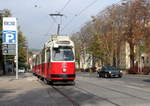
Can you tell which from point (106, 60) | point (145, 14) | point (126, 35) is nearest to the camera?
point (145, 14)

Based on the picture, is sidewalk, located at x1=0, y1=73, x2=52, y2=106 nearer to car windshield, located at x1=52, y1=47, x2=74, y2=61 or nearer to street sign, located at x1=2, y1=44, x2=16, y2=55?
car windshield, located at x1=52, y1=47, x2=74, y2=61

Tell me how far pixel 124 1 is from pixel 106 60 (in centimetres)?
1903

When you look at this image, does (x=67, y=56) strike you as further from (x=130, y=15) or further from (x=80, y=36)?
(x=80, y=36)

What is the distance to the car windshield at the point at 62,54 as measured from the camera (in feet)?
76.6

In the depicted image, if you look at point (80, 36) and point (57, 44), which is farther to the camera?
point (80, 36)

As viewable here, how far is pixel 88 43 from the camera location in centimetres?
8112

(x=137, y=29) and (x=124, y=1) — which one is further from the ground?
(x=124, y=1)

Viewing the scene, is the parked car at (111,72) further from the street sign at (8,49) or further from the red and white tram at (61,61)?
the red and white tram at (61,61)

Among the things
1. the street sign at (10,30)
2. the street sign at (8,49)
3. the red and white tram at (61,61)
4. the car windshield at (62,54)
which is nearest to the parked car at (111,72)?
the street sign at (8,49)

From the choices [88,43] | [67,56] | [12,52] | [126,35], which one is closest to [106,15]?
[126,35]

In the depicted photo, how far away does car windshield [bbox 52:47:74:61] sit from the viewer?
2336cm

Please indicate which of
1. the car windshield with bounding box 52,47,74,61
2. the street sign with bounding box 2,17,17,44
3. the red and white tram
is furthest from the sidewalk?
the street sign with bounding box 2,17,17,44

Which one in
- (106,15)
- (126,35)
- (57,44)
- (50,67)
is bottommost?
(50,67)

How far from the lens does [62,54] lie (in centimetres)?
2347
